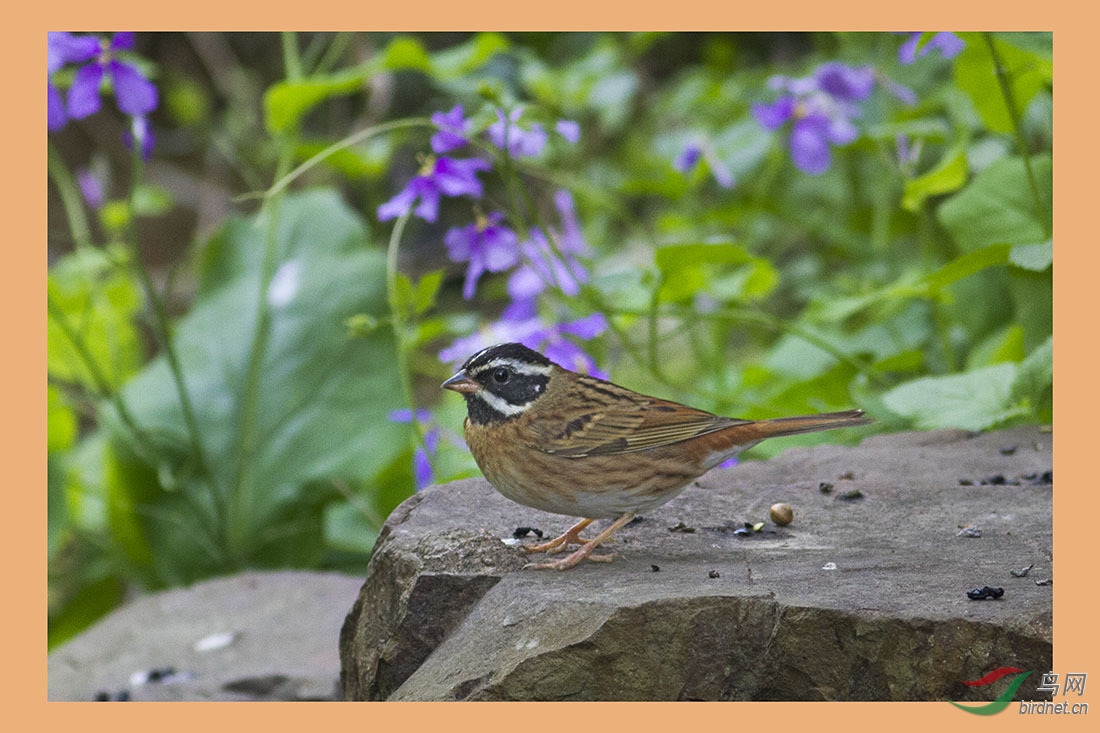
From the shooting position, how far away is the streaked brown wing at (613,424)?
12.6ft

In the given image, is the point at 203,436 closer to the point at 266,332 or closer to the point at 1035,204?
the point at 266,332

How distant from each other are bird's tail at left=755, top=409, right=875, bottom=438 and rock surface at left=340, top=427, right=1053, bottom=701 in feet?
1.30

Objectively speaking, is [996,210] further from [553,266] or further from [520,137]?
[520,137]

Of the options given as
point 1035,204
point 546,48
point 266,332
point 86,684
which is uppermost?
point 546,48

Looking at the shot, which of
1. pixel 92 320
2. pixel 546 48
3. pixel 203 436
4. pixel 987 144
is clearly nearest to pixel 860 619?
pixel 203 436

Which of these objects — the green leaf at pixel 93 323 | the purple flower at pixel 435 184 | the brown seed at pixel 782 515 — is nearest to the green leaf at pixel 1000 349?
the brown seed at pixel 782 515

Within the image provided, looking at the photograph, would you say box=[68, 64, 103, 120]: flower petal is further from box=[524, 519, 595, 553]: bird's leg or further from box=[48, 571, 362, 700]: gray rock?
box=[524, 519, 595, 553]: bird's leg

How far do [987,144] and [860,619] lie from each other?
4666 millimetres

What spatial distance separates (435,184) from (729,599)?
2286mm

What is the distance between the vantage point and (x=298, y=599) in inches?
220

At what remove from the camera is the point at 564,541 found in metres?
3.95

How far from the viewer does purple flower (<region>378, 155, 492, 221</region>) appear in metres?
4.77

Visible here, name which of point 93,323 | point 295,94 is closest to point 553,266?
point 295,94

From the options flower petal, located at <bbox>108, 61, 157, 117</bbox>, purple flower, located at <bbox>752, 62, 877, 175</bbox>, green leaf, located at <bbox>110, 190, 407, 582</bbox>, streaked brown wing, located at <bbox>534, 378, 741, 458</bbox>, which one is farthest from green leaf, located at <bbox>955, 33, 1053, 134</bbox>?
flower petal, located at <bbox>108, 61, 157, 117</bbox>
